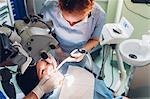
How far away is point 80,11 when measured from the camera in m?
1.52

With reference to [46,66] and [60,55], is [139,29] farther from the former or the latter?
[46,66]

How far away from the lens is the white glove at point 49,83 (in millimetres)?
1160

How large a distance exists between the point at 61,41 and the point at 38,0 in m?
0.36

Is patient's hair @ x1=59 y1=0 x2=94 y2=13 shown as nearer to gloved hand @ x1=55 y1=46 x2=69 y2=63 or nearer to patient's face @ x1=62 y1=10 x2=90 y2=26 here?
patient's face @ x1=62 y1=10 x2=90 y2=26

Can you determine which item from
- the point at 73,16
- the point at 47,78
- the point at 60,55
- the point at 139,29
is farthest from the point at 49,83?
the point at 139,29

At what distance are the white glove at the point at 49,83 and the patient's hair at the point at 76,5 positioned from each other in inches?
18.7

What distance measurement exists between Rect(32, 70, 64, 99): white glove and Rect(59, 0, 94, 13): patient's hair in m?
0.48

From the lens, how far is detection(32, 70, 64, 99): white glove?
1160mm

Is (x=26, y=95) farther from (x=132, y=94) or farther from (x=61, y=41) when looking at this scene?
(x=132, y=94)

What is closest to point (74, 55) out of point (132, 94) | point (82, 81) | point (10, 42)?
point (82, 81)

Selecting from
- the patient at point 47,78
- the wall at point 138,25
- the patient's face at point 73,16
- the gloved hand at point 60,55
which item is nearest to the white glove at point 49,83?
the patient at point 47,78

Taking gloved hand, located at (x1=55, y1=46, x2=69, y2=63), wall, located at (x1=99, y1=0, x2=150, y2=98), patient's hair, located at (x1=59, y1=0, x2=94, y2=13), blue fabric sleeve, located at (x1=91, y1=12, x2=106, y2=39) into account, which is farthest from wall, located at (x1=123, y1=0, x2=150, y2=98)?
gloved hand, located at (x1=55, y1=46, x2=69, y2=63)

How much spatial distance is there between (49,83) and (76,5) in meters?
A: 0.55

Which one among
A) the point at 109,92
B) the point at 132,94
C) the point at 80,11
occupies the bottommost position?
the point at 132,94
